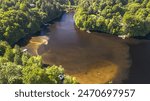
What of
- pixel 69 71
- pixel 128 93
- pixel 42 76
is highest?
pixel 128 93

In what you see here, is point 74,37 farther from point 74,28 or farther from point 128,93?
point 128,93

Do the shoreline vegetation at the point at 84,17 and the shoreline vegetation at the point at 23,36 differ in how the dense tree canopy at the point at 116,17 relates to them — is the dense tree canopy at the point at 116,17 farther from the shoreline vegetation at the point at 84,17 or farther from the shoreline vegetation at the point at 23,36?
the shoreline vegetation at the point at 23,36

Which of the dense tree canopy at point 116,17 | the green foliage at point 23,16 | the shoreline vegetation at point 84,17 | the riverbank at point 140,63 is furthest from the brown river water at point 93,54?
the green foliage at point 23,16

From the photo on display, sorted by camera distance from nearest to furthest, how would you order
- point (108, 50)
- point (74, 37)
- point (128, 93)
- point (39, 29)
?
point (128, 93) < point (108, 50) < point (74, 37) < point (39, 29)

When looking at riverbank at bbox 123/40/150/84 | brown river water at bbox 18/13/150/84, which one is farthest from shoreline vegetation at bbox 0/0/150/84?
riverbank at bbox 123/40/150/84

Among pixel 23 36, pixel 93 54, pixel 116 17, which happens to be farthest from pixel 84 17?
pixel 93 54

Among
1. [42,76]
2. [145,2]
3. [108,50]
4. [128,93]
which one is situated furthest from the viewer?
[145,2]

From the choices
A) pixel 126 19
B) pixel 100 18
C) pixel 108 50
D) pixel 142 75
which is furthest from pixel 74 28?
pixel 142 75

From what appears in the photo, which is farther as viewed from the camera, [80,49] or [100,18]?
[100,18]

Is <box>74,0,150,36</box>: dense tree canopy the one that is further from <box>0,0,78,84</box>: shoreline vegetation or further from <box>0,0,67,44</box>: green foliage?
<box>0,0,78,84</box>: shoreline vegetation
